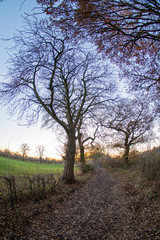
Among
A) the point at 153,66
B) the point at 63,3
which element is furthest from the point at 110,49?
the point at 153,66

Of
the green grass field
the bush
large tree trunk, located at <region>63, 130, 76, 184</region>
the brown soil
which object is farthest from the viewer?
large tree trunk, located at <region>63, 130, 76, 184</region>

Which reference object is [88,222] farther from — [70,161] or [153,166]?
[70,161]

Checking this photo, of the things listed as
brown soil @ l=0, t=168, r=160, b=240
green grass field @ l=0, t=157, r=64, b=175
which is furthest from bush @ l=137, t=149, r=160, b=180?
green grass field @ l=0, t=157, r=64, b=175

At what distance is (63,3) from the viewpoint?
13.6ft

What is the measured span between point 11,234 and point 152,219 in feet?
13.0

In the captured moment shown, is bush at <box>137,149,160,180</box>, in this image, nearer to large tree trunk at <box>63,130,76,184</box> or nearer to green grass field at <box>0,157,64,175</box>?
large tree trunk at <box>63,130,76,184</box>

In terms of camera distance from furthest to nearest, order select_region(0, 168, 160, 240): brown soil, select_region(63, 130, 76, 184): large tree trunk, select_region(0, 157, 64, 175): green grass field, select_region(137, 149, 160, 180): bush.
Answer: select_region(63, 130, 76, 184): large tree trunk
select_region(137, 149, 160, 180): bush
select_region(0, 157, 64, 175): green grass field
select_region(0, 168, 160, 240): brown soil

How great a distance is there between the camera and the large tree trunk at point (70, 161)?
10750mm

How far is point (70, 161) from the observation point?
11047 mm

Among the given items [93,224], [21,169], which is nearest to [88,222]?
[93,224]

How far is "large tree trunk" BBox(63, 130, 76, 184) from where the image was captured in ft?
35.3

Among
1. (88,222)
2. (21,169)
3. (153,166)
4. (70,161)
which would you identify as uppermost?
(153,166)

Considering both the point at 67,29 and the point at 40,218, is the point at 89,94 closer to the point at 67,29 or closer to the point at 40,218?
the point at 67,29

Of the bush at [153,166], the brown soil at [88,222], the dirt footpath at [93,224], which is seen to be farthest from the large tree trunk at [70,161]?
the bush at [153,166]
